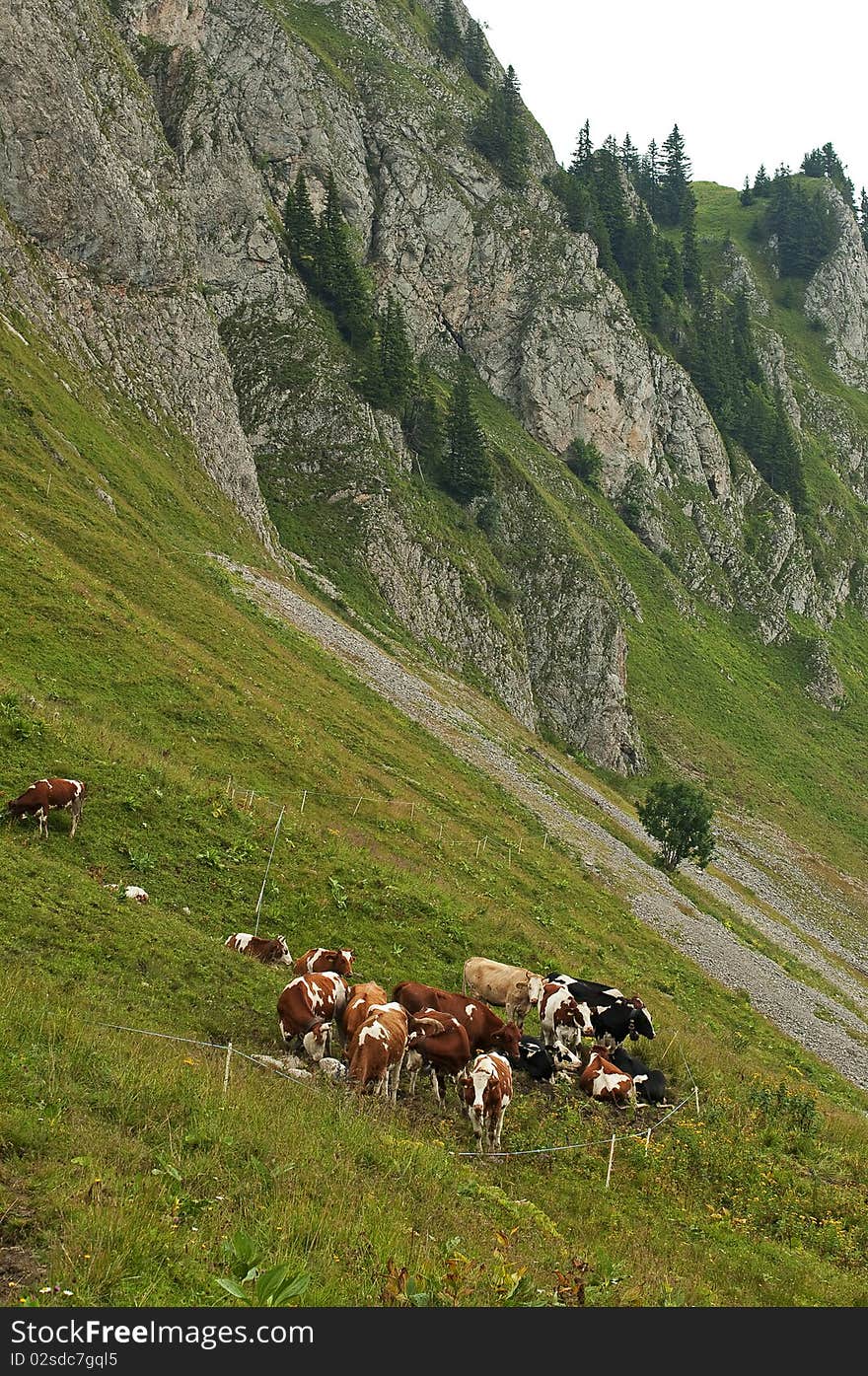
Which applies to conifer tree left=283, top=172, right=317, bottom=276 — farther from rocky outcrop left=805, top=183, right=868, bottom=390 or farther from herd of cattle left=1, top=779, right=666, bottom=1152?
rocky outcrop left=805, top=183, right=868, bottom=390

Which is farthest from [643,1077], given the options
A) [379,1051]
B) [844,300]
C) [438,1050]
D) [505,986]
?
[844,300]

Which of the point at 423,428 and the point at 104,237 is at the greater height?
the point at 423,428

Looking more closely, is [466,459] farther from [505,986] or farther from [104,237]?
[505,986]

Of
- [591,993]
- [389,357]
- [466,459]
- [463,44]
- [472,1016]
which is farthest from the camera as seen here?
[463,44]

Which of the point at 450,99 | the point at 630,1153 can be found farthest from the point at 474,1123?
the point at 450,99

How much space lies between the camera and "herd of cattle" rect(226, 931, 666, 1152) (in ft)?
45.2

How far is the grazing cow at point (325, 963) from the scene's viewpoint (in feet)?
56.2

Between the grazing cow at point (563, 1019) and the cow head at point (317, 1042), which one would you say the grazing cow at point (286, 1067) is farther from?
the grazing cow at point (563, 1019)

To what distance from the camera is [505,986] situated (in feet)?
66.1

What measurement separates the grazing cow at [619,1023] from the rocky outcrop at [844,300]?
6745 inches

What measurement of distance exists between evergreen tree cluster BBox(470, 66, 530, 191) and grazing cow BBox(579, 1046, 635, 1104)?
125856mm

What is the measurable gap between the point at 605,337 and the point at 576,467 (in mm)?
19603

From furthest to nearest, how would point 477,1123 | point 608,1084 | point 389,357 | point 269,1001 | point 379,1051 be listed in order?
point 389,357, point 608,1084, point 269,1001, point 477,1123, point 379,1051

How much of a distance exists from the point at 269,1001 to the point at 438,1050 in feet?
10.9
